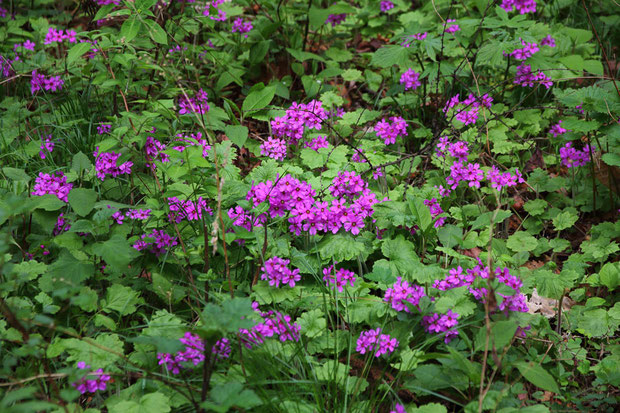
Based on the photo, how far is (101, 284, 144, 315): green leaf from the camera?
220cm

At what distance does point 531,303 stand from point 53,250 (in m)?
2.10

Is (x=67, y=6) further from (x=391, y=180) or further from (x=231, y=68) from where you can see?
(x=391, y=180)

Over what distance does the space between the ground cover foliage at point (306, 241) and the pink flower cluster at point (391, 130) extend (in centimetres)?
2

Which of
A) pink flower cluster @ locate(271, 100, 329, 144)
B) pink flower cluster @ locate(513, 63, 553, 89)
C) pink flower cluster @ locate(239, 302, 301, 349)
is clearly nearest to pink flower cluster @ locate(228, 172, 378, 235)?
pink flower cluster @ locate(239, 302, 301, 349)

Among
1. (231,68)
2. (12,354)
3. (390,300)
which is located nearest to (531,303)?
(390,300)

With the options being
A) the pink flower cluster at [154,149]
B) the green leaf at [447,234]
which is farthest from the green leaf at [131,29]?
the green leaf at [447,234]

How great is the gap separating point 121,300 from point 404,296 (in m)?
1.08

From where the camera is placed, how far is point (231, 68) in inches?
150

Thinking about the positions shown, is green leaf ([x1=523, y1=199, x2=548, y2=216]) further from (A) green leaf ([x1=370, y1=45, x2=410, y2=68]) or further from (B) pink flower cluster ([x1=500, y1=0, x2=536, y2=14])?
(B) pink flower cluster ([x1=500, y1=0, x2=536, y2=14])

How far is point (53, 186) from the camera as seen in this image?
8.23ft

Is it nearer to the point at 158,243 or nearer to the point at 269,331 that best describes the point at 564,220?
the point at 269,331

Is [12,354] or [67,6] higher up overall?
[67,6]

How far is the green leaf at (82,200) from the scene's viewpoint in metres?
2.33

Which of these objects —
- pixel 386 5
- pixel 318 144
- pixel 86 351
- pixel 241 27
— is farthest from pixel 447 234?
pixel 386 5
